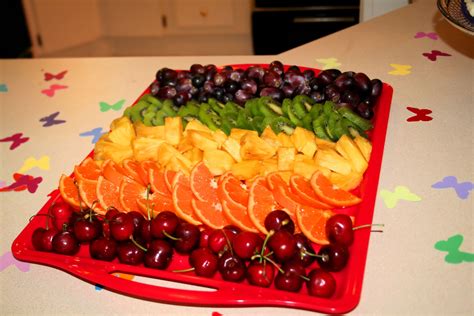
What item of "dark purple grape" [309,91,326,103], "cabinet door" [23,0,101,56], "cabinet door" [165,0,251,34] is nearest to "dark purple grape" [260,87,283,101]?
"dark purple grape" [309,91,326,103]

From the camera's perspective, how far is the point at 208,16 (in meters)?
4.00

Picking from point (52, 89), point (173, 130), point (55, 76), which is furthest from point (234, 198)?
point (55, 76)

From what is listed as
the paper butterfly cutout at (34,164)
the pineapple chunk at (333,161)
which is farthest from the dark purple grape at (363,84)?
the paper butterfly cutout at (34,164)

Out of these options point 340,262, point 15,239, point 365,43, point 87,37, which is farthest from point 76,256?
point 87,37

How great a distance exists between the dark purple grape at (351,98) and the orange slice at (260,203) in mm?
468

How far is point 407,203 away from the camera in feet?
4.25

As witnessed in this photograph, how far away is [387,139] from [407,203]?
31 centimetres

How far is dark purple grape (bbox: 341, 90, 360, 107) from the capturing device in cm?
160

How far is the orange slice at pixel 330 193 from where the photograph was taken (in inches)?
49.1

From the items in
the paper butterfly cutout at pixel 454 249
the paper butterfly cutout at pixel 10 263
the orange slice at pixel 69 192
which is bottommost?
the paper butterfly cutout at pixel 10 263

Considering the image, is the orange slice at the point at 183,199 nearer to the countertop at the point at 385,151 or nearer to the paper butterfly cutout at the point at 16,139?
the countertop at the point at 385,151

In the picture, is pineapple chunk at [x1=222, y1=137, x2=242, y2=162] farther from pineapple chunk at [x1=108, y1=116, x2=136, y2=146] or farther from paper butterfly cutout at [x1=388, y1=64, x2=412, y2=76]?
paper butterfly cutout at [x1=388, y1=64, x2=412, y2=76]

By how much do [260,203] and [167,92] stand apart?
2.26ft

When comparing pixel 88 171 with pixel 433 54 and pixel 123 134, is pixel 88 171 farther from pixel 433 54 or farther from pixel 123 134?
pixel 433 54
